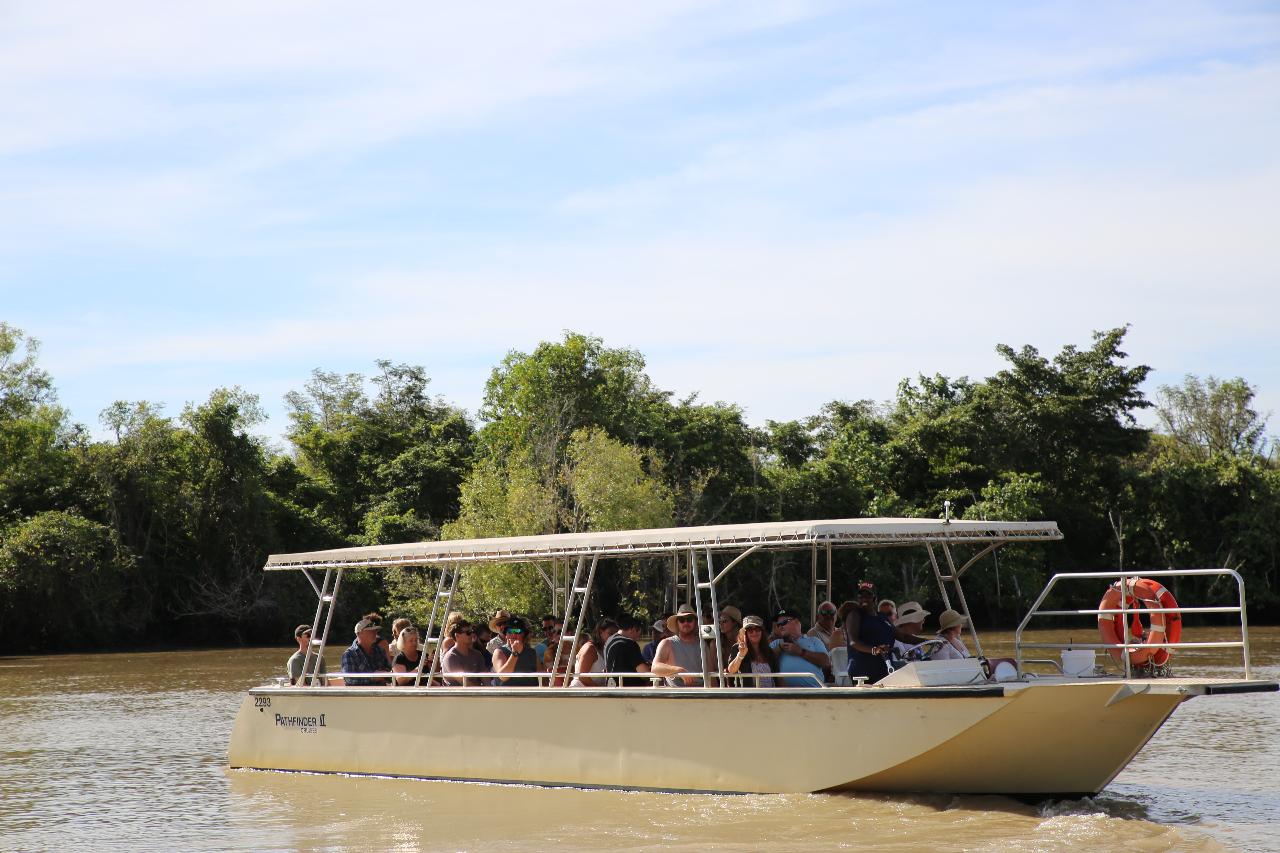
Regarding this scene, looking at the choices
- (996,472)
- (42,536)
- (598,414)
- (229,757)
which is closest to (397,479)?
(598,414)

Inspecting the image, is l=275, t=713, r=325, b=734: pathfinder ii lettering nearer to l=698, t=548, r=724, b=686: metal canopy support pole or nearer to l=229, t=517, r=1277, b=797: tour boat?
l=229, t=517, r=1277, b=797: tour boat

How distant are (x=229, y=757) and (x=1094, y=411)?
118 ft

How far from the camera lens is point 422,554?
1320cm

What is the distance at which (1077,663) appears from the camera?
11227 millimetres

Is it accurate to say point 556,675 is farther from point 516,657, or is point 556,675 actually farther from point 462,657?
point 462,657

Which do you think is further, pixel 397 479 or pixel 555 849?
pixel 397 479

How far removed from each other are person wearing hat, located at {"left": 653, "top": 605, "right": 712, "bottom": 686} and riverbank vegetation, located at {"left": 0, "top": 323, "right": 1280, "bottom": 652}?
26.4 metres

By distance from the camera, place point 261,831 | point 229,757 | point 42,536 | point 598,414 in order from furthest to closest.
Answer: point 598,414
point 42,536
point 229,757
point 261,831

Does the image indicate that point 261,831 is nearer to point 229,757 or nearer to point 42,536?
point 229,757

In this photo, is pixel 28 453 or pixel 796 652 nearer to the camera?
pixel 796 652

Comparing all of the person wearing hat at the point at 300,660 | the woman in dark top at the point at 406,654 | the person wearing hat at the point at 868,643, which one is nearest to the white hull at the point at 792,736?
the woman in dark top at the point at 406,654

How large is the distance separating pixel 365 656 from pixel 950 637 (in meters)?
5.82

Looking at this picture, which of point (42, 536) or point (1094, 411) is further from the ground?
point (1094, 411)

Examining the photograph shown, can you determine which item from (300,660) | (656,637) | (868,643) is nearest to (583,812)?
(656,637)
